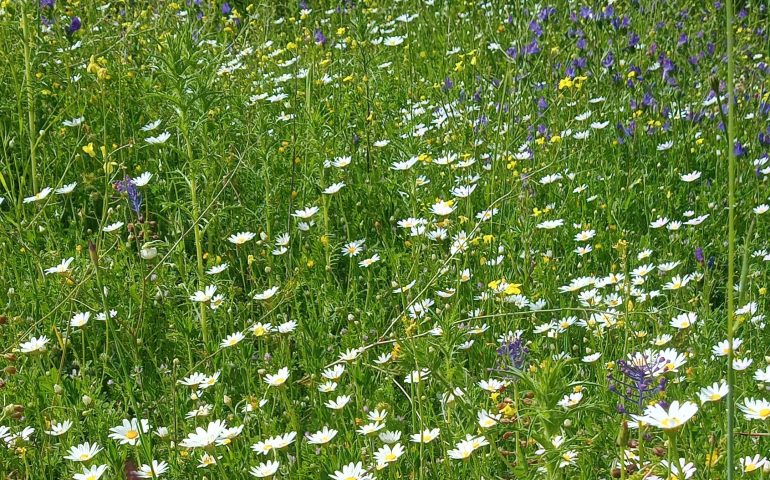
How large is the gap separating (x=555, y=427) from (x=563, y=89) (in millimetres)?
2669

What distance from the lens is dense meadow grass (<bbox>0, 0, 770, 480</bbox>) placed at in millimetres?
1845

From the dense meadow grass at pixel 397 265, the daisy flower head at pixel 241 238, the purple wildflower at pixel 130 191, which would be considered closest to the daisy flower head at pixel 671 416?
the dense meadow grass at pixel 397 265

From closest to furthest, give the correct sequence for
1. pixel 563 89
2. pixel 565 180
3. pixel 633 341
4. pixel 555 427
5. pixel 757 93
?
pixel 555 427
pixel 633 341
pixel 565 180
pixel 757 93
pixel 563 89

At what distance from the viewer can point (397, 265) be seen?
7.75ft

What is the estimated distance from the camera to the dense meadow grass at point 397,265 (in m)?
A: 1.84

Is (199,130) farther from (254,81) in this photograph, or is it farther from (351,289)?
(254,81)

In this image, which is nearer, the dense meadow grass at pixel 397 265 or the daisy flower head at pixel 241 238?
the dense meadow grass at pixel 397 265

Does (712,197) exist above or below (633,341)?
above

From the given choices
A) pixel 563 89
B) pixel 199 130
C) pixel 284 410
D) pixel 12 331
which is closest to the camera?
pixel 284 410

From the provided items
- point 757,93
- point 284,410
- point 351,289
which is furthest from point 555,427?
point 757,93

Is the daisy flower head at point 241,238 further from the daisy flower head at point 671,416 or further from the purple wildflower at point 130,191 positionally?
the daisy flower head at point 671,416

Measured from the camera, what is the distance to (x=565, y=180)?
3.22 m

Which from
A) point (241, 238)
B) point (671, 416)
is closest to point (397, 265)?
point (241, 238)

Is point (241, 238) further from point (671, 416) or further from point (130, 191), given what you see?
point (671, 416)
